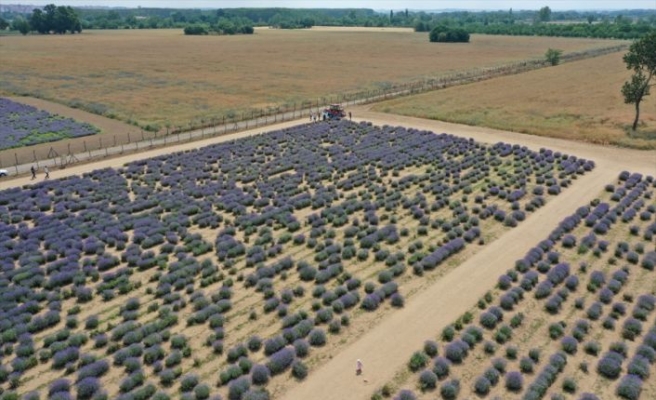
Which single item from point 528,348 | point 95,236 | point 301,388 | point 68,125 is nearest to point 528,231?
point 528,348

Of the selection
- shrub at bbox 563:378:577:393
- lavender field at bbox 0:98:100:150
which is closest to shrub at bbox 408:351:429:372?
shrub at bbox 563:378:577:393

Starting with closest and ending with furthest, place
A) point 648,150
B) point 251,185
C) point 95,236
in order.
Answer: point 95,236 → point 251,185 → point 648,150

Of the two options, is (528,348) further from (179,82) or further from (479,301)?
(179,82)

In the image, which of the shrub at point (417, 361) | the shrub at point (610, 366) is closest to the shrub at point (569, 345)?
the shrub at point (610, 366)

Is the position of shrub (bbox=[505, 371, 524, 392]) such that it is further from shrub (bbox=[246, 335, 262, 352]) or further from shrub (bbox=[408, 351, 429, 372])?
shrub (bbox=[246, 335, 262, 352])

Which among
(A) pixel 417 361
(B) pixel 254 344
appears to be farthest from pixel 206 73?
(A) pixel 417 361
